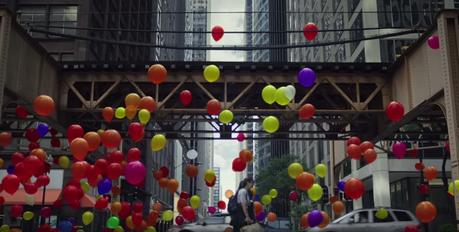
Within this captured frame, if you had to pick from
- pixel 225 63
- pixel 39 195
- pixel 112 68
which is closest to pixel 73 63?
pixel 112 68

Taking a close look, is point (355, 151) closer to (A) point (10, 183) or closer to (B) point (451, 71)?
(B) point (451, 71)

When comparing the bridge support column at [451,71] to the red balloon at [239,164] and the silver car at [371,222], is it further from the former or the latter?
the red balloon at [239,164]

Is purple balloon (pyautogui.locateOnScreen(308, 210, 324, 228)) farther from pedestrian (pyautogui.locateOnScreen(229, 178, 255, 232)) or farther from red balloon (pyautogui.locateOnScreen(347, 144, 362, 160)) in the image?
pedestrian (pyautogui.locateOnScreen(229, 178, 255, 232))

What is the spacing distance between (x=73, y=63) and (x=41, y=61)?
2.13 meters

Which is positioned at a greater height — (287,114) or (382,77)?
(382,77)

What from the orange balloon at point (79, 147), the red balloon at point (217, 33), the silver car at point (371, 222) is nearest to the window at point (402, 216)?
the silver car at point (371, 222)

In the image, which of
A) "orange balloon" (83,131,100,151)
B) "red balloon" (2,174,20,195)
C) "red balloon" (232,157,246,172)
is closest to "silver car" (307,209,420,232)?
"red balloon" (232,157,246,172)

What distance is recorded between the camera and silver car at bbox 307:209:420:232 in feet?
54.6

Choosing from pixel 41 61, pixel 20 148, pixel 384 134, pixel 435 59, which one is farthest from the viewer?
pixel 20 148

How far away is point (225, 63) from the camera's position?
18.3 meters

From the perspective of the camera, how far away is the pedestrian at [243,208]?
11742 mm

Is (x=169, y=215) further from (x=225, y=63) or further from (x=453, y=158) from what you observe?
(x=453, y=158)

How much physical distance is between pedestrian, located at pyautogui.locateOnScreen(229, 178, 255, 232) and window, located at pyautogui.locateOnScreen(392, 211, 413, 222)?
6.93m

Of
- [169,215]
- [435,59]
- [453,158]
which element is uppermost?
[435,59]
